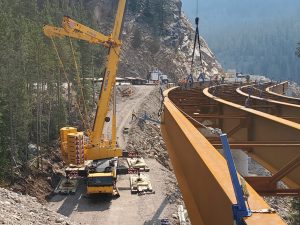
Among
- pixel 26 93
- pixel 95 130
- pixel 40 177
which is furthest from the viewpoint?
pixel 26 93

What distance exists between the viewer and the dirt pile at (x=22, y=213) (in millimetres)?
16044

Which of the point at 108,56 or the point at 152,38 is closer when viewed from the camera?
the point at 108,56

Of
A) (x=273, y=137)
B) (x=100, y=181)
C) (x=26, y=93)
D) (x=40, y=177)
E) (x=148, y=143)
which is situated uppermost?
(x=273, y=137)

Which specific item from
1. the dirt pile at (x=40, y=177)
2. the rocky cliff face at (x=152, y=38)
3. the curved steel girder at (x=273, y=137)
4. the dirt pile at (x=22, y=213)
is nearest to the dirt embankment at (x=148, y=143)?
the dirt pile at (x=40, y=177)

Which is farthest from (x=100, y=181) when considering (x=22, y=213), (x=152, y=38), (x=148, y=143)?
(x=152, y=38)

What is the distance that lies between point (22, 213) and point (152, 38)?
107727 mm

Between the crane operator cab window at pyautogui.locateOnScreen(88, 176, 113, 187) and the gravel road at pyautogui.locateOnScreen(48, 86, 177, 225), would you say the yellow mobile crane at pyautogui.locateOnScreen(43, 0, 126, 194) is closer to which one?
the crane operator cab window at pyautogui.locateOnScreen(88, 176, 113, 187)

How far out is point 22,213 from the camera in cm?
1770

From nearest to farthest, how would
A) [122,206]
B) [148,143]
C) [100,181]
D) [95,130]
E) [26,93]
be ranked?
[122,206] → [100,181] → [95,130] → [26,93] → [148,143]

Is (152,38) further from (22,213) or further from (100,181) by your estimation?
(22,213)

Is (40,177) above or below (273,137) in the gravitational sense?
below

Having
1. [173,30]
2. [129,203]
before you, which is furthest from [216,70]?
[129,203]

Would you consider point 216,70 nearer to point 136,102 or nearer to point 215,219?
point 136,102

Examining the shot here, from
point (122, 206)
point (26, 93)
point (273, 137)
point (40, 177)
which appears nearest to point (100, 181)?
point (122, 206)
